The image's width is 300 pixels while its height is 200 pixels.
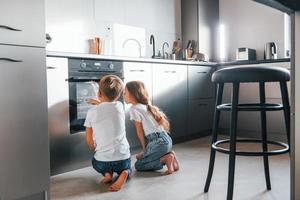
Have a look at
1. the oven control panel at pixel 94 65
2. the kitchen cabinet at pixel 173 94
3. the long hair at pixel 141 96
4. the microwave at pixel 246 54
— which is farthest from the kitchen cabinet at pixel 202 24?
the long hair at pixel 141 96

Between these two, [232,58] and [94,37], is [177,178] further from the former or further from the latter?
[232,58]

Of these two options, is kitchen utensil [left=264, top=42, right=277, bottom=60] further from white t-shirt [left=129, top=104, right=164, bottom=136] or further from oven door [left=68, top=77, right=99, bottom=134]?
oven door [left=68, top=77, right=99, bottom=134]

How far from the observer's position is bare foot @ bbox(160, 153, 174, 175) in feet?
7.72

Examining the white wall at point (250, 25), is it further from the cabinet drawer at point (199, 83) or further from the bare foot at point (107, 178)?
the bare foot at point (107, 178)

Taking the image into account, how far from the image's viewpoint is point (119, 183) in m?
2.02

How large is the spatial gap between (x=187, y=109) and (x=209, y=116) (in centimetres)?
48

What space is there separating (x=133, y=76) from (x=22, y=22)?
58.6 inches

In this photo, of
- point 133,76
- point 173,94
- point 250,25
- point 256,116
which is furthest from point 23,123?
point 250,25

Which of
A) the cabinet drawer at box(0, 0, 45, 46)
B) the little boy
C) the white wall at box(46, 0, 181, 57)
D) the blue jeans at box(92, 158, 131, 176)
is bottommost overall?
the blue jeans at box(92, 158, 131, 176)

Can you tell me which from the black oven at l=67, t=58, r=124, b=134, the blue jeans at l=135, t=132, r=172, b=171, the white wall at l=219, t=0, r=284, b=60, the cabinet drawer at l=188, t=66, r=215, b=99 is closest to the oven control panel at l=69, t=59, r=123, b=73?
the black oven at l=67, t=58, r=124, b=134

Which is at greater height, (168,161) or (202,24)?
(202,24)

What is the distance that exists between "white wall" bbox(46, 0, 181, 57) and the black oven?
58 centimetres

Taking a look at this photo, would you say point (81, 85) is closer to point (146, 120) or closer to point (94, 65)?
point (94, 65)

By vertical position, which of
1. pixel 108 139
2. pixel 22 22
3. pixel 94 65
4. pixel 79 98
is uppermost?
pixel 22 22
